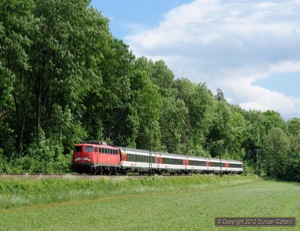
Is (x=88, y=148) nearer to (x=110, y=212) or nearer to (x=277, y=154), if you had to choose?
(x=110, y=212)

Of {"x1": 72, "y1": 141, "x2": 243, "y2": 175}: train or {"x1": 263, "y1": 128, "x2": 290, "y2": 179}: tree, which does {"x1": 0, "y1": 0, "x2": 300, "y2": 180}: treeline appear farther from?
{"x1": 263, "y1": 128, "x2": 290, "y2": 179}: tree

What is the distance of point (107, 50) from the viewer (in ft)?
232

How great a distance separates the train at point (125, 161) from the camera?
52469mm

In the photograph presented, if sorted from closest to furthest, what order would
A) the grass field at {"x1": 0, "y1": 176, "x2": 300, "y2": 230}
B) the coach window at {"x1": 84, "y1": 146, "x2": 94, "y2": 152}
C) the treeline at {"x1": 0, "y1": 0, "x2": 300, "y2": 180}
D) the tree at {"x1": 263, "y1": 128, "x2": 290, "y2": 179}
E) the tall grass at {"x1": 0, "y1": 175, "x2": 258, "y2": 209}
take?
the grass field at {"x1": 0, "y1": 176, "x2": 300, "y2": 230} → the tall grass at {"x1": 0, "y1": 175, "x2": 258, "y2": 209} → the treeline at {"x1": 0, "y1": 0, "x2": 300, "y2": 180} → the coach window at {"x1": 84, "y1": 146, "x2": 94, "y2": 152} → the tree at {"x1": 263, "y1": 128, "x2": 290, "y2": 179}

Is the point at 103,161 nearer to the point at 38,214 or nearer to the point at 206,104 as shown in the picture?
the point at 38,214

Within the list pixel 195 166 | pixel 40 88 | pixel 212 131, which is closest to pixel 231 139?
pixel 212 131

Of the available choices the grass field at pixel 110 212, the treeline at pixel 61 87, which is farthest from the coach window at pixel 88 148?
the treeline at pixel 61 87

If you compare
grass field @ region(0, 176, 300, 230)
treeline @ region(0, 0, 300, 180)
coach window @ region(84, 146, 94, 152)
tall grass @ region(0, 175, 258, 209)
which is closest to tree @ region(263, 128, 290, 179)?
treeline @ region(0, 0, 300, 180)

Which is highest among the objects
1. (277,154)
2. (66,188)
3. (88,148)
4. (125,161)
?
(277,154)

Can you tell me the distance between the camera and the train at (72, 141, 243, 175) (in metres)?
52.5

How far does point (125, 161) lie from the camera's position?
61406 mm

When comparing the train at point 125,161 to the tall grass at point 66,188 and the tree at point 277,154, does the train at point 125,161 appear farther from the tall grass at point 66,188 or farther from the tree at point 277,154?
the tree at point 277,154

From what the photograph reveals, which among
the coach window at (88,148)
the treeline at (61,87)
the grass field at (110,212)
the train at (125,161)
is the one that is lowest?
the grass field at (110,212)

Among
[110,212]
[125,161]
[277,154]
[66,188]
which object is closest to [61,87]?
[125,161]
